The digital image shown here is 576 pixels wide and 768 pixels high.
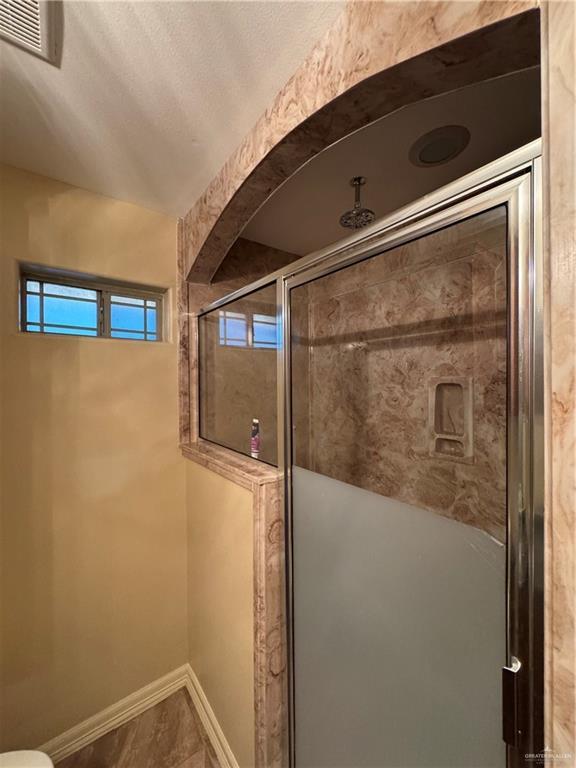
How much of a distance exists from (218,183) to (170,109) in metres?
0.31

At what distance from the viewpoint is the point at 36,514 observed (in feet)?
4.16

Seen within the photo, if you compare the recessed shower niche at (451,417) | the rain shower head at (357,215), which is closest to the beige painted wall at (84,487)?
the rain shower head at (357,215)

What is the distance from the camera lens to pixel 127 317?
156cm

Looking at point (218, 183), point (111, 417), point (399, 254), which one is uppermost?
point (218, 183)

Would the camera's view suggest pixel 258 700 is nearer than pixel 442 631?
No

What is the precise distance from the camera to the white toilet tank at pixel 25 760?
2.98ft

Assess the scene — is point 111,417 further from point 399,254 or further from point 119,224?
point 399,254

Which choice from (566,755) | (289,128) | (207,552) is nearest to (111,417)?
(207,552)

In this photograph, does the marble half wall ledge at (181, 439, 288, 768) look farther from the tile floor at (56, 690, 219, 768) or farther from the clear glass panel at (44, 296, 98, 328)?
the clear glass panel at (44, 296, 98, 328)

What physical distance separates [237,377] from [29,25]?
4.14 ft

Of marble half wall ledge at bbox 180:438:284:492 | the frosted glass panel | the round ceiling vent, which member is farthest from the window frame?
the round ceiling vent

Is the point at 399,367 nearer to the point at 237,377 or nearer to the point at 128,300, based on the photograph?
the point at 237,377

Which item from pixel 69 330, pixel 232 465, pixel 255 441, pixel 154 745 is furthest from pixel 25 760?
pixel 69 330

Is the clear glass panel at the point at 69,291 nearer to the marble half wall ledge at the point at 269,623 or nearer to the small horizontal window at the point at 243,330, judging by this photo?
the small horizontal window at the point at 243,330
